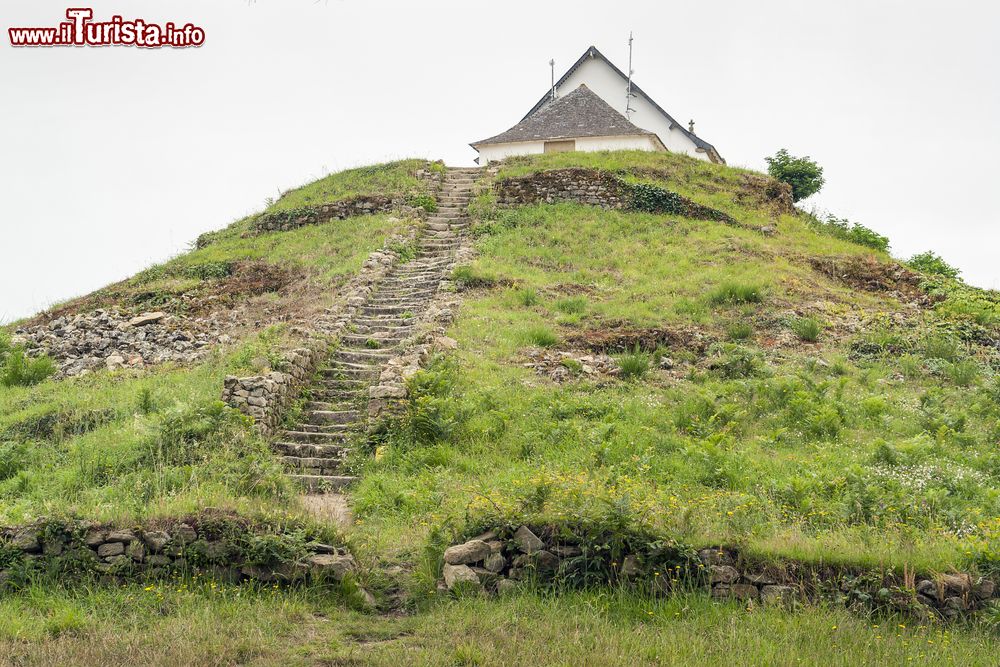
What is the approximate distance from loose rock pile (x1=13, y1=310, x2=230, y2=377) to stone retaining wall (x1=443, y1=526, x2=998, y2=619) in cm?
1000

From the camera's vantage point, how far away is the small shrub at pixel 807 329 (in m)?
14.2

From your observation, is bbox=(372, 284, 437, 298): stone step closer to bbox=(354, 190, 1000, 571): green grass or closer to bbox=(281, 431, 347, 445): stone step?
bbox=(354, 190, 1000, 571): green grass

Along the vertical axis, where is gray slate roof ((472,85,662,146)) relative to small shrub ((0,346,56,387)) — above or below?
above

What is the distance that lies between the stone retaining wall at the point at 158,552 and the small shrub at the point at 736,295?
36.1 feet

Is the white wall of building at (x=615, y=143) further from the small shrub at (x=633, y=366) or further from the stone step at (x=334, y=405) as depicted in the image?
the stone step at (x=334, y=405)

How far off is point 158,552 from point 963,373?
11815mm

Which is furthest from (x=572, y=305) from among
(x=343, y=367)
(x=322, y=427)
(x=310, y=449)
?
(x=310, y=449)

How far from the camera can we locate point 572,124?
29.9 metres

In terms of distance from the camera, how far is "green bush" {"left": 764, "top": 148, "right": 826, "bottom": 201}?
3225 cm

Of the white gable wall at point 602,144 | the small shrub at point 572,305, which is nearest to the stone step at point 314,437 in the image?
the small shrub at point 572,305

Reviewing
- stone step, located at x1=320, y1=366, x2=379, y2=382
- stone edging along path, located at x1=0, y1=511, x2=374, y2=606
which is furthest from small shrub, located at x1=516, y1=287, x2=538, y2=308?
stone edging along path, located at x1=0, y1=511, x2=374, y2=606

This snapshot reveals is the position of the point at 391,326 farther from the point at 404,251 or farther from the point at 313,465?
the point at 404,251

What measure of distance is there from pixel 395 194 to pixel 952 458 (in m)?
18.9

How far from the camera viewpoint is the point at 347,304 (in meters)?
16.3
